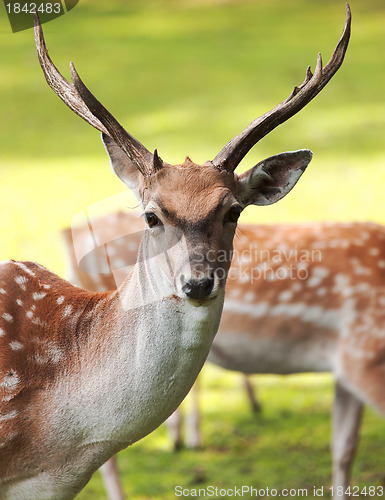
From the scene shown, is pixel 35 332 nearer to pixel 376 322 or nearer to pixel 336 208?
pixel 376 322

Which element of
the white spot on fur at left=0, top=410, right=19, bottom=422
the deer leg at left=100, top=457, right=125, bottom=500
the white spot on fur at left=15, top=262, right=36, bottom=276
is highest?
the white spot on fur at left=15, top=262, right=36, bottom=276

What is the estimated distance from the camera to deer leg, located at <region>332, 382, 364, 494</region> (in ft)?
11.6

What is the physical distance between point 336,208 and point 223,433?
3.63 m

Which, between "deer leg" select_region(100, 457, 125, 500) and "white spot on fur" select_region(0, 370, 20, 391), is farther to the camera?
"deer leg" select_region(100, 457, 125, 500)

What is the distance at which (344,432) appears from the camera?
141 inches

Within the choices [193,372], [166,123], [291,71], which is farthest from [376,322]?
[291,71]

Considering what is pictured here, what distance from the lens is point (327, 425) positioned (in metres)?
4.38

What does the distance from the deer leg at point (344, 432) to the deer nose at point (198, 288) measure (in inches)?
74.6

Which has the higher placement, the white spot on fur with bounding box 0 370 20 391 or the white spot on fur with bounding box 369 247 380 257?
the white spot on fur with bounding box 369 247 380 257

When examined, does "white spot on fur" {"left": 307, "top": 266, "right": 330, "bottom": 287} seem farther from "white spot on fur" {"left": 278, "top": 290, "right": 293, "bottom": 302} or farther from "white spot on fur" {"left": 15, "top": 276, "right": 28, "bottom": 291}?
"white spot on fur" {"left": 15, "top": 276, "right": 28, "bottom": 291}

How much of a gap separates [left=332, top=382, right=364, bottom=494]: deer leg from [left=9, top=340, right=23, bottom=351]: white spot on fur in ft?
5.99

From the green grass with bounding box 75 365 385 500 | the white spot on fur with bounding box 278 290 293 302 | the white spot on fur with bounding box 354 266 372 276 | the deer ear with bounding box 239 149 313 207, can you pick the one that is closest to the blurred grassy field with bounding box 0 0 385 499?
the green grass with bounding box 75 365 385 500

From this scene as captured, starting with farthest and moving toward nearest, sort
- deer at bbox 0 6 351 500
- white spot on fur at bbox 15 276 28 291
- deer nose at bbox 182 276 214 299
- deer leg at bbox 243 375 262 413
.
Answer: deer leg at bbox 243 375 262 413 → white spot on fur at bbox 15 276 28 291 → deer at bbox 0 6 351 500 → deer nose at bbox 182 276 214 299

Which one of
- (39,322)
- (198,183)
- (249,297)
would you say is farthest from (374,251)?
(39,322)
